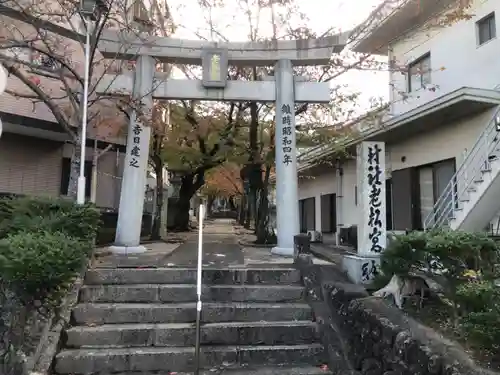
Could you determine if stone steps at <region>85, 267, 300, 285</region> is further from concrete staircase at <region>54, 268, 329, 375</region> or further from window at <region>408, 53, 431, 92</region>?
window at <region>408, 53, 431, 92</region>

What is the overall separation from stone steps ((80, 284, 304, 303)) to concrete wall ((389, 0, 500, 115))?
869cm

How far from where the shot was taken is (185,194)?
22625mm

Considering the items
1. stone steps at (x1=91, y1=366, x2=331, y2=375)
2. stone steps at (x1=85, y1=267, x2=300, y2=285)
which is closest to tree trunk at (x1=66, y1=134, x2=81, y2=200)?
stone steps at (x1=85, y1=267, x2=300, y2=285)

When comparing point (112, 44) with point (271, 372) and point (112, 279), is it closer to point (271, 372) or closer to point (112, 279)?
point (112, 279)

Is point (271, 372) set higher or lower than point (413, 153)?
lower

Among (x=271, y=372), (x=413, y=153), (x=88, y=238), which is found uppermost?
(x=413, y=153)

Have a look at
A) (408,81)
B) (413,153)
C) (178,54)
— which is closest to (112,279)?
(178,54)

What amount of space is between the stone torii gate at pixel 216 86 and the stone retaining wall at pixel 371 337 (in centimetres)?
454

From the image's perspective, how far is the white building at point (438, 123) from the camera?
30.8 ft

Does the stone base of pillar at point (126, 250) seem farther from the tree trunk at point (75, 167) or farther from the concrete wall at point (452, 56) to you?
the concrete wall at point (452, 56)

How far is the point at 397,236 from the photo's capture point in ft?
17.2

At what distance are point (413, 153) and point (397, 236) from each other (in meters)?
8.31

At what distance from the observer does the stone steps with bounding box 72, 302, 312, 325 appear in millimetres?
5648

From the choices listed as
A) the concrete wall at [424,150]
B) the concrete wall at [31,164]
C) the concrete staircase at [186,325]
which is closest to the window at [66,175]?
the concrete wall at [31,164]
